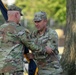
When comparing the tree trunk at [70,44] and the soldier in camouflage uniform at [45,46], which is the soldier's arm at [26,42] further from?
the tree trunk at [70,44]

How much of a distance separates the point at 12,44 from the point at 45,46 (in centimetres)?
53

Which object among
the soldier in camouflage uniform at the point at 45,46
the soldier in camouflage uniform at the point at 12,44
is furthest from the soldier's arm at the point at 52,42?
the soldier in camouflage uniform at the point at 12,44

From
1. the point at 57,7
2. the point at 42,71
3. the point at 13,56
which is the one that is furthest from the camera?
the point at 57,7

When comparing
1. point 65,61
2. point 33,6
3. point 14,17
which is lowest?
point 33,6

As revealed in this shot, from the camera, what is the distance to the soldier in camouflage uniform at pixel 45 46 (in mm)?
6023

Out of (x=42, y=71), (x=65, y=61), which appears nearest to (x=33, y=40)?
(x=42, y=71)

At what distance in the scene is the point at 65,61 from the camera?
26.9 feet

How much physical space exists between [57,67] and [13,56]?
0.79 meters

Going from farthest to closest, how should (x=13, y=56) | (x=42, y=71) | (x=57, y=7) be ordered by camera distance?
(x=57, y=7)
(x=42, y=71)
(x=13, y=56)

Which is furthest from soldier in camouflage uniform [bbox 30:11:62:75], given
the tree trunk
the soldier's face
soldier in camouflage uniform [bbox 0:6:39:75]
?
the tree trunk

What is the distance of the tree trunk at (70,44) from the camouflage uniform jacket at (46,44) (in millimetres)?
1972

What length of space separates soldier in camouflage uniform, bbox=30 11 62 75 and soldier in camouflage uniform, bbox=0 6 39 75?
262mm

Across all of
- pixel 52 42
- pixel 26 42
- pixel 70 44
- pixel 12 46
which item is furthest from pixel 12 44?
pixel 70 44

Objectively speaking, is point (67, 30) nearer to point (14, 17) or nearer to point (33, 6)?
point (14, 17)
